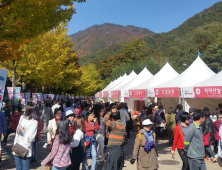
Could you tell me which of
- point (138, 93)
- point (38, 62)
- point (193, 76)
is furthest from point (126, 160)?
point (38, 62)

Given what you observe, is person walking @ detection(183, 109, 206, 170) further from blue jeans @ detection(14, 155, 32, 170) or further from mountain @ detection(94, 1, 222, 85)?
mountain @ detection(94, 1, 222, 85)

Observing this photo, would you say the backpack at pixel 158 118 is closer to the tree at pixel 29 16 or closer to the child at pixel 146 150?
the tree at pixel 29 16

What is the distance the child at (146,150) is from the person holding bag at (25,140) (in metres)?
2.02

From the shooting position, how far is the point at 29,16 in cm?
645

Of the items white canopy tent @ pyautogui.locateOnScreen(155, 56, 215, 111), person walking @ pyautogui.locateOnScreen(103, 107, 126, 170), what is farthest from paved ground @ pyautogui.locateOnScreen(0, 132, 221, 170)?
white canopy tent @ pyautogui.locateOnScreen(155, 56, 215, 111)

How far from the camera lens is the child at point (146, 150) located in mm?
4543

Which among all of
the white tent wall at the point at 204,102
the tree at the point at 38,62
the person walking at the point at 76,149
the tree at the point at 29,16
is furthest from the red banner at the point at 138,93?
the person walking at the point at 76,149

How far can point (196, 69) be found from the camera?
1466cm

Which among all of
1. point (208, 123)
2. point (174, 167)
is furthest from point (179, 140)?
point (208, 123)

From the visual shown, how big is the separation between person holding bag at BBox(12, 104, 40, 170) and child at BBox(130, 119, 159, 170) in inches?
79.5

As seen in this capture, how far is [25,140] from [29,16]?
11.6ft

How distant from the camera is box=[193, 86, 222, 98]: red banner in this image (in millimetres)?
10453

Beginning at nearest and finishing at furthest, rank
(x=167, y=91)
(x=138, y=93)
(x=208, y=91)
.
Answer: (x=208, y=91) → (x=167, y=91) → (x=138, y=93)

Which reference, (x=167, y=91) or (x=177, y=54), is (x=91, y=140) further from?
(x=177, y=54)
